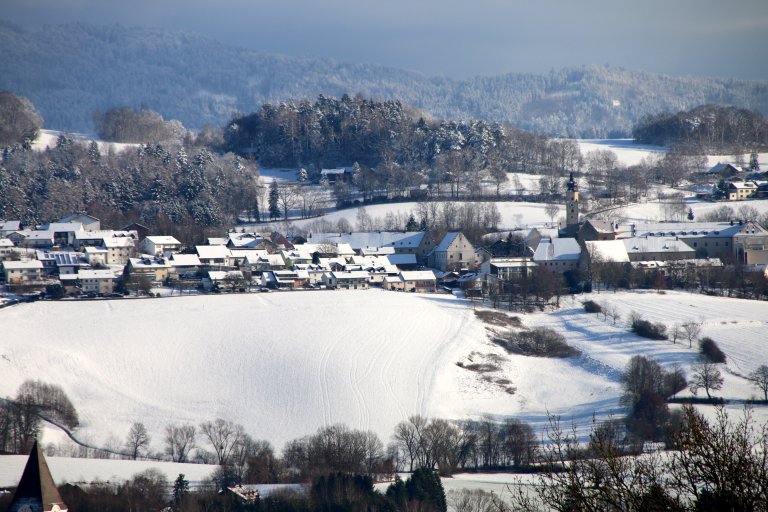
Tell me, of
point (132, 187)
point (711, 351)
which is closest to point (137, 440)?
point (711, 351)

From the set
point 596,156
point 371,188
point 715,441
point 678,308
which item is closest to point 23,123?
point 371,188

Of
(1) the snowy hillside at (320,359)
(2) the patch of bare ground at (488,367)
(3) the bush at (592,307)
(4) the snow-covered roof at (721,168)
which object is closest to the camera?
(1) the snowy hillside at (320,359)

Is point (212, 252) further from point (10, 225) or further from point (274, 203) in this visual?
point (274, 203)

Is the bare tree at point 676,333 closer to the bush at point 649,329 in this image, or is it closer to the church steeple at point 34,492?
the bush at point 649,329

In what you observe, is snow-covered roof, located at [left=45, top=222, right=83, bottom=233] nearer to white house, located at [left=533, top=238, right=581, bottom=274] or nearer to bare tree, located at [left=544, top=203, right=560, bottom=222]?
white house, located at [left=533, top=238, right=581, bottom=274]

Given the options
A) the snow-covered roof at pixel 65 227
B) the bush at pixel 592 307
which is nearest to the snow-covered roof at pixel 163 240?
the snow-covered roof at pixel 65 227

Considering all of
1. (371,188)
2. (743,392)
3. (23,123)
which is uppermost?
(23,123)

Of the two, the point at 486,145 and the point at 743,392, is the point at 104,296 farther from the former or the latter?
the point at 486,145

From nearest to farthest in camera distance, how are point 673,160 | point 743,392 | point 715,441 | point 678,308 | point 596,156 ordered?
point 715,441 < point 743,392 < point 678,308 < point 673,160 < point 596,156
